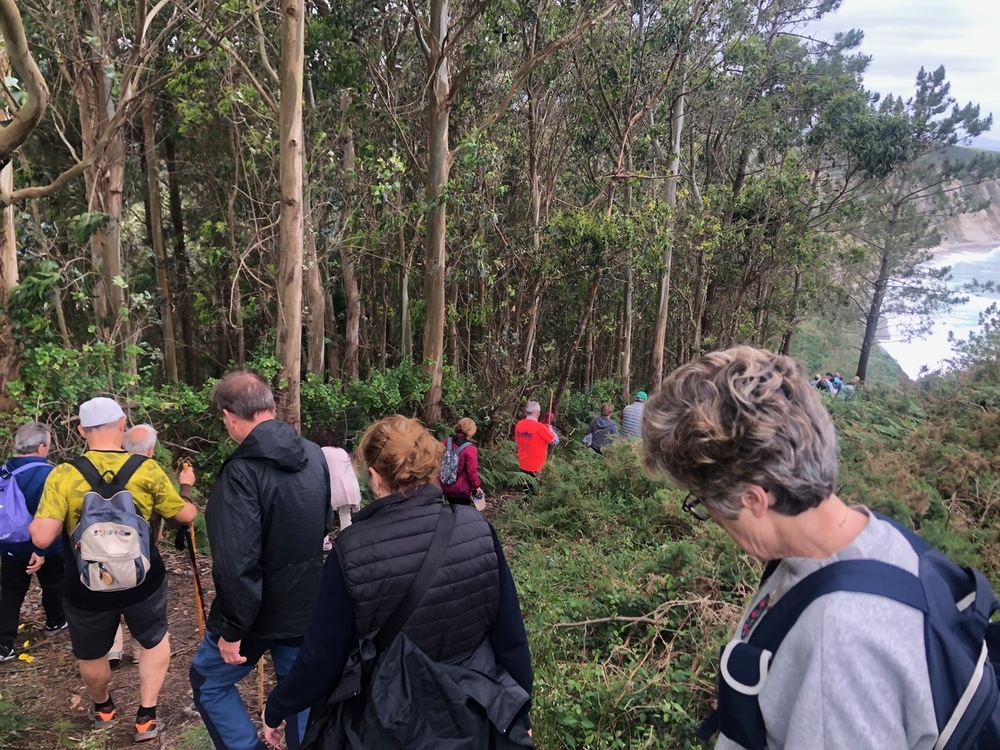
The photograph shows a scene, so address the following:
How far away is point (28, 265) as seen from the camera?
8.86 meters

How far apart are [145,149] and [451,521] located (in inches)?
529

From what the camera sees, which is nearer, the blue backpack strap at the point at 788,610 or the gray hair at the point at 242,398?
the blue backpack strap at the point at 788,610

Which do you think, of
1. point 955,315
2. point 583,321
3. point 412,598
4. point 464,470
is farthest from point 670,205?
point 955,315

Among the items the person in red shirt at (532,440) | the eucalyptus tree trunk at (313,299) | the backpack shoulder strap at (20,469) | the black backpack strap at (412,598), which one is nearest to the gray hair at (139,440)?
A: the backpack shoulder strap at (20,469)

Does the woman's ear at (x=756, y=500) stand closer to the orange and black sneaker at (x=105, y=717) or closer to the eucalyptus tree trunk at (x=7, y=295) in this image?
the orange and black sneaker at (x=105, y=717)

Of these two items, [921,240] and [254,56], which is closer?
[254,56]

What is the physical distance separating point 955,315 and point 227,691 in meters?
50.5

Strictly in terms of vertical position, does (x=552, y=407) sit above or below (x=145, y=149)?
below

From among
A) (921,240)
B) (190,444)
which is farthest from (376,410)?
(921,240)

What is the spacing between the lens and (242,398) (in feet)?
9.53

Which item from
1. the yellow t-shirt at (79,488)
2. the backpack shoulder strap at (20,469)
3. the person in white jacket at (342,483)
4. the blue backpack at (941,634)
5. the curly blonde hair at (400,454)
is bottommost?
the person in white jacket at (342,483)

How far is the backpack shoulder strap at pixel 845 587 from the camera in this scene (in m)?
1.15

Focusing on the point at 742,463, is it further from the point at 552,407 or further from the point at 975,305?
the point at 975,305

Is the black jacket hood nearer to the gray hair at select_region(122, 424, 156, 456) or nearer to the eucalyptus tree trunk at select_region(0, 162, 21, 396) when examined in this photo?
the gray hair at select_region(122, 424, 156, 456)
